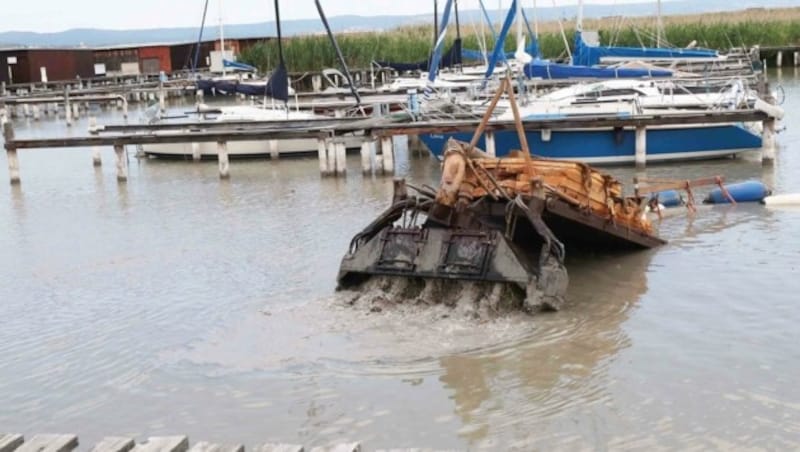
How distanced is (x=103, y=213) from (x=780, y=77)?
45.5 metres

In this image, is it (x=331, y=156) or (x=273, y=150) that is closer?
(x=331, y=156)

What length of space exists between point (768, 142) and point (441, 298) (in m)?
14.8

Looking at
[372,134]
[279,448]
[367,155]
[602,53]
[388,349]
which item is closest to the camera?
[279,448]

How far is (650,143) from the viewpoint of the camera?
26469 mm

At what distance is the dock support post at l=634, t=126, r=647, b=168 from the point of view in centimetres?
2589

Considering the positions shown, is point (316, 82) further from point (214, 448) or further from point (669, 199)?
point (214, 448)

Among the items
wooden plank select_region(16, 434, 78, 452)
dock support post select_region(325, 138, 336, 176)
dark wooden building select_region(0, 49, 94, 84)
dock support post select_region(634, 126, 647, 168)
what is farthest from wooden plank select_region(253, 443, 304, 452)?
dark wooden building select_region(0, 49, 94, 84)

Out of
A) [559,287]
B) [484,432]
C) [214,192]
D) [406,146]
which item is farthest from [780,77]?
[484,432]

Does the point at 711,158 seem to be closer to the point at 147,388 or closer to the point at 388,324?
the point at 388,324

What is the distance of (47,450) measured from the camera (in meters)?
7.41

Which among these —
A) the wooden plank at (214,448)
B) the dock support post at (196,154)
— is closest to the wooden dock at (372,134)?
the dock support post at (196,154)

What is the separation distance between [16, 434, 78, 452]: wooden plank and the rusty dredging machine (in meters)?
6.02

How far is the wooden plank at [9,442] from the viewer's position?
7.48 meters

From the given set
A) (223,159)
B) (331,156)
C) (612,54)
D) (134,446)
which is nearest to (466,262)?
(134,446)
